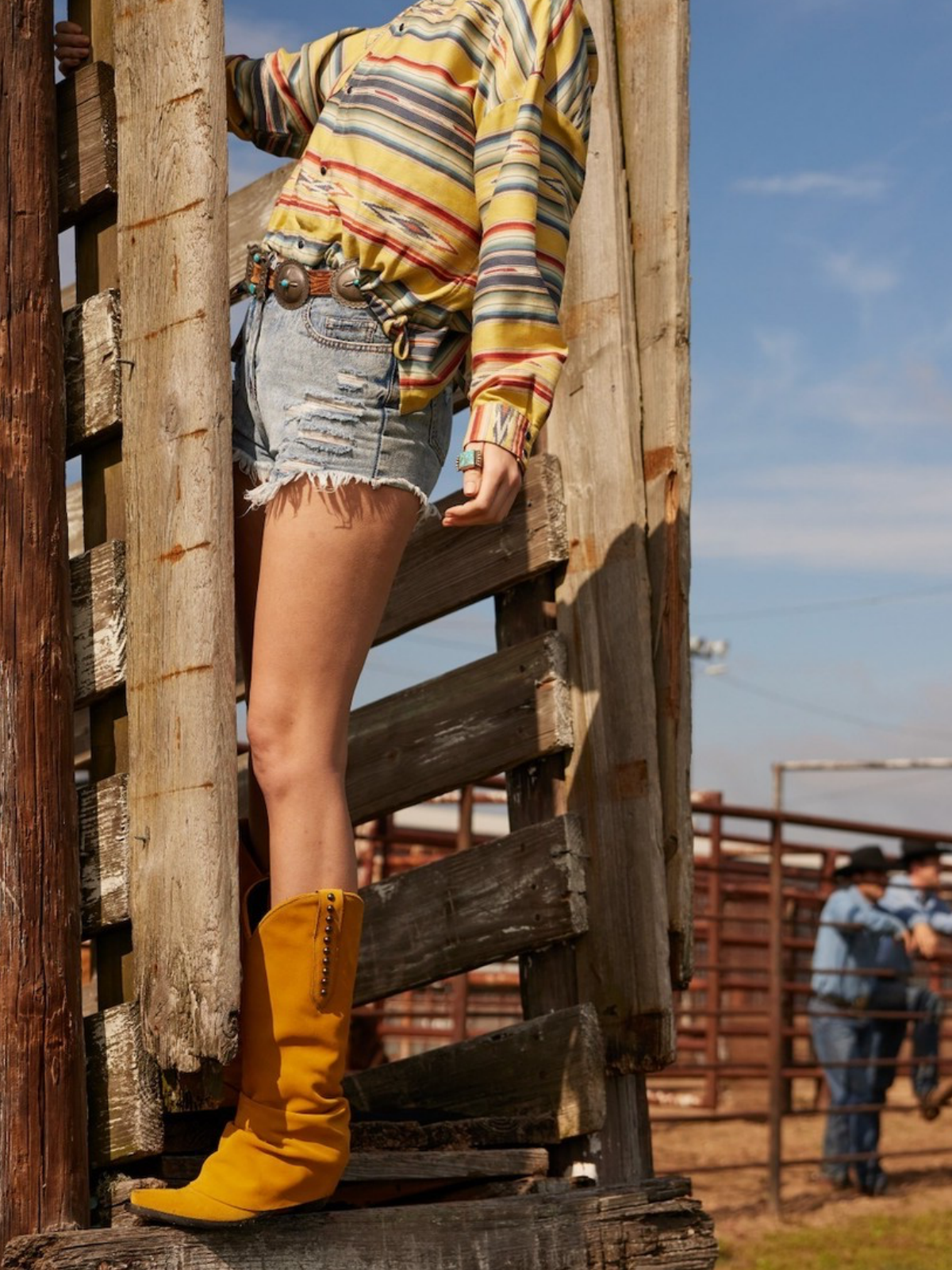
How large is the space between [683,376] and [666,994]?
1235mm

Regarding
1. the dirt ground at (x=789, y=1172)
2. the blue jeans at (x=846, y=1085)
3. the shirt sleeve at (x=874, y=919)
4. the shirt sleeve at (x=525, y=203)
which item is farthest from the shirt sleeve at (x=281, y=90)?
the shirt sleeve at (x=874, y=919)

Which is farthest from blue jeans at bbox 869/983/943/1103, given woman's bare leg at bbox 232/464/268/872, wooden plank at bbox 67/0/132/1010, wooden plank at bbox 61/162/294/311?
wooden plank at bbox 67/0/132/1010

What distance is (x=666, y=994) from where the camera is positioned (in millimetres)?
3020

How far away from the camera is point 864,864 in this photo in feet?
33.4

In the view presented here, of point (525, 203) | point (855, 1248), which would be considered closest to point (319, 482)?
point (525, 203)

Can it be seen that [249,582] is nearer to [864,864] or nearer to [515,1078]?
[515,1078]

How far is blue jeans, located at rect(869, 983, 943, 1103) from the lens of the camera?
1050 cm

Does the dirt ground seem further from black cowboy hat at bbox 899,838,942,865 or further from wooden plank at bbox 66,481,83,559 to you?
wooden plank at bbox 66,481,83,559

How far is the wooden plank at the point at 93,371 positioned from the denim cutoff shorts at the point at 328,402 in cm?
23

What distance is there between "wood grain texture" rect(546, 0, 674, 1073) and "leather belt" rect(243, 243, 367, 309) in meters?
0.97

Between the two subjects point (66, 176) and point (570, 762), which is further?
point (570, 762)

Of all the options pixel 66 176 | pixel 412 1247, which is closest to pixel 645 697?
pixel 412 1247

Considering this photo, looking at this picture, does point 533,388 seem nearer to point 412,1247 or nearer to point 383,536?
point 383,536

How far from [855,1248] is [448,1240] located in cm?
576
